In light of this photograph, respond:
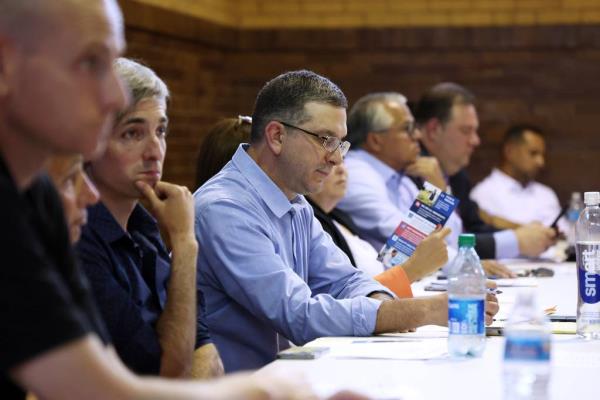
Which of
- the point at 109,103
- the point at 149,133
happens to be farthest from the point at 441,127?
the point at 109,103

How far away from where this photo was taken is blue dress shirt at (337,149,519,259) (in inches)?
196

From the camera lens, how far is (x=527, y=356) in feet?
6.04

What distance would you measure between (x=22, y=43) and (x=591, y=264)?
6.35ft

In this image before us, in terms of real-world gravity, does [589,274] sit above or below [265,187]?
below

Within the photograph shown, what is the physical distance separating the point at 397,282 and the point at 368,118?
2069 mm

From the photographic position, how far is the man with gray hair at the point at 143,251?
2297 mm

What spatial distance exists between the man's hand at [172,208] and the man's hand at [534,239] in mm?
3310

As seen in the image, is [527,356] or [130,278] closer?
[527,356]

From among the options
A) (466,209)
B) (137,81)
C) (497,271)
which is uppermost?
(137,81)

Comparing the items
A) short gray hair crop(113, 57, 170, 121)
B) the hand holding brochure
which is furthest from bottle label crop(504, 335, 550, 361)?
the hand holding brochure

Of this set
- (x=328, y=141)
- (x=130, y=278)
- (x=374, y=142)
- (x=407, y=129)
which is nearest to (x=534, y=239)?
(x=407, y=129)

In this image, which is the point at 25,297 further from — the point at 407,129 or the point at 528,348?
the point at 407,129

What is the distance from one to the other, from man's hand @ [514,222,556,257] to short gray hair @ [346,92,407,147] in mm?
939

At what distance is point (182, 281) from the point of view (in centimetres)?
243
